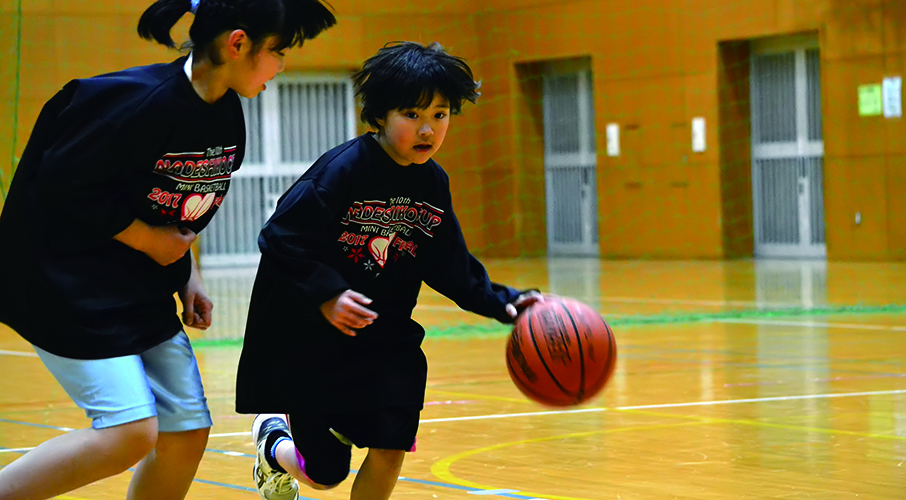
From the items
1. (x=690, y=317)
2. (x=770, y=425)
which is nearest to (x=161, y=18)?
(x=770, y=425)

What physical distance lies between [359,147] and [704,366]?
3365 mm

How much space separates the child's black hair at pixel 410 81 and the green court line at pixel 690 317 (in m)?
4.80

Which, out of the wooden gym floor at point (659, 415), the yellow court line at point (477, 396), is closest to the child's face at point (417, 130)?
the wooden gym floor at point (659, 415)

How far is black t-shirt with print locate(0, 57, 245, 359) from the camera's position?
7.36ft

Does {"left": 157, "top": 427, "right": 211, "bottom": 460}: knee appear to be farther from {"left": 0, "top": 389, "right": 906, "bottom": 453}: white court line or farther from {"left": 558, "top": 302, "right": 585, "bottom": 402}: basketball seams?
{"left": 0, "top": 389, "right": 906, "bottom": 453}: white court line

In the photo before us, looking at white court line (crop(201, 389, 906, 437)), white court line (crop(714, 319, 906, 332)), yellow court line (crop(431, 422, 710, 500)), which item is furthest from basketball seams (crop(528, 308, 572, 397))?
white court line (crop(714, 319, 906, 332))

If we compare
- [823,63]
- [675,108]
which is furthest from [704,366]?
[675,108]

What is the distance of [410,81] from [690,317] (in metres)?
5.58

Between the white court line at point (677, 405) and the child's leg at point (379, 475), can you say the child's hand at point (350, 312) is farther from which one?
the white court line at point (677, 405)

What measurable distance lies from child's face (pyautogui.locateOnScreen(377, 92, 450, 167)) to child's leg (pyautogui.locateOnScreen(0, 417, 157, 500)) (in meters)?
0.85

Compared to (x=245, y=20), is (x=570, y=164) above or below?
below

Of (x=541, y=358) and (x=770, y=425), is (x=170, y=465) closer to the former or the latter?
(x=541, y=358)

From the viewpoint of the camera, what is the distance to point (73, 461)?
2.20 m

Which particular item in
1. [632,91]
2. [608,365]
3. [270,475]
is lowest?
[270,475]
